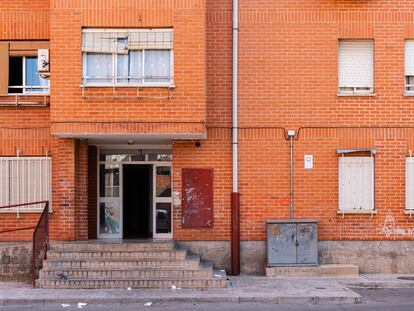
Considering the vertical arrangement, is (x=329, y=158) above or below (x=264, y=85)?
below

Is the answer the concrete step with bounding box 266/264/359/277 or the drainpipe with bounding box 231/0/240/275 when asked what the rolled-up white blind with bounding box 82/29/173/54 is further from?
the concrete step with bounding box 266/264/359/277

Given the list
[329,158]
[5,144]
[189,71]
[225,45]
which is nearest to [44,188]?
[5,144]

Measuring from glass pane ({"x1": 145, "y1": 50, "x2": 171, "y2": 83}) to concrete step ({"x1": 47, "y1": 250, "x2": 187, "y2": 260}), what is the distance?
147 inches

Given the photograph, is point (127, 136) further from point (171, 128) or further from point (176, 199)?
point (176, 199)

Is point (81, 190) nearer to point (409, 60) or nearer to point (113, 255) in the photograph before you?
→ point (113, 255)

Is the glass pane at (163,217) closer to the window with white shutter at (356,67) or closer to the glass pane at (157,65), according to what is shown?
the glass pane at (157,65)

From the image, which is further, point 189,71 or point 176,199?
point 176,199

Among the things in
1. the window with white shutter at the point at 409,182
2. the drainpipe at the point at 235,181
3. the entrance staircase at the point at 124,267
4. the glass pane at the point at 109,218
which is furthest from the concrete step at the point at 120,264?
the window with white shutter at the point at 409,182

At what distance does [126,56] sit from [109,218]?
4.28 meters

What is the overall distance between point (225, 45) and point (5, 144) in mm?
5645

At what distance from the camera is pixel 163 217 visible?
49.8 ft

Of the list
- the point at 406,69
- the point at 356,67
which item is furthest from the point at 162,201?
the point at 406,69

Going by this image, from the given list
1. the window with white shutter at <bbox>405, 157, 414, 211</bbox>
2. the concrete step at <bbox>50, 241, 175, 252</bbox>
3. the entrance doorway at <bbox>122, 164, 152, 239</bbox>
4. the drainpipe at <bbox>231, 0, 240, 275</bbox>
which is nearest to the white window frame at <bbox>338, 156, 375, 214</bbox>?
the window with white shutter at <bbox>405, 157, 414, 211</bbox>

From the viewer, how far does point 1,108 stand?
14312mm
